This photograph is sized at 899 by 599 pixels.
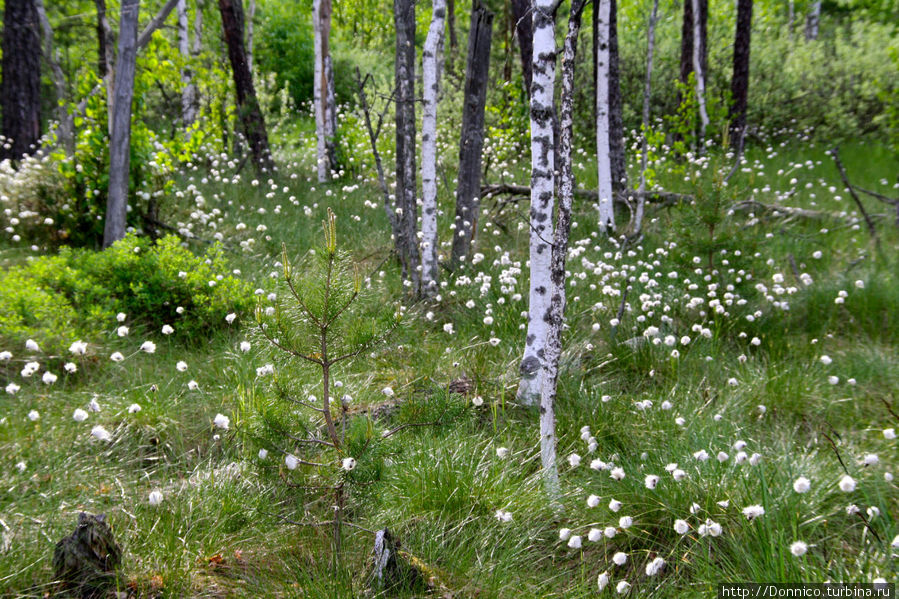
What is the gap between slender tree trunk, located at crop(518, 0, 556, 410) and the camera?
3244mm

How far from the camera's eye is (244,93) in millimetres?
10492

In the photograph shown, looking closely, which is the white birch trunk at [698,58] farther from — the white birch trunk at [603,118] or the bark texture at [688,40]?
the white birch trunk at [603,118]

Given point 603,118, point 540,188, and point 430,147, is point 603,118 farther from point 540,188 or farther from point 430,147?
point 540,188

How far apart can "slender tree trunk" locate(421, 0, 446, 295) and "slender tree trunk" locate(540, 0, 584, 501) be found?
8.55ft

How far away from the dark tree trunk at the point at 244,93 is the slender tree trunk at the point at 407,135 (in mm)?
5046

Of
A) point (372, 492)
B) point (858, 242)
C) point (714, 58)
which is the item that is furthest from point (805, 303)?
point (714, 58)

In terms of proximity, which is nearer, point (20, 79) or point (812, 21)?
point (20, 79)

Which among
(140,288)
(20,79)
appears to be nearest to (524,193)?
(140,288)

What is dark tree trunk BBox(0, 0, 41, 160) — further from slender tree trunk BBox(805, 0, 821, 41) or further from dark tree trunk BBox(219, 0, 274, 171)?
slender tree trunk BBox(805, 0, 821, 41)

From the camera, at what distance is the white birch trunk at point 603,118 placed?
7406 mm

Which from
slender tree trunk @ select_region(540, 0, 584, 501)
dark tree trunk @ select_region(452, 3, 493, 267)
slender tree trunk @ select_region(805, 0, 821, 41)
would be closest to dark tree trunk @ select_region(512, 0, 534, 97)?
dark tree trunk @ select_region(452, 3, 493, 267)

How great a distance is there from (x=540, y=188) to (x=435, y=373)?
5.92 feet

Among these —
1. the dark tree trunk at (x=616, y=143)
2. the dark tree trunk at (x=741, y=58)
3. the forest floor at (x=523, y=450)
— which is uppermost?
the dark tree trunk at (x=741, y=58)

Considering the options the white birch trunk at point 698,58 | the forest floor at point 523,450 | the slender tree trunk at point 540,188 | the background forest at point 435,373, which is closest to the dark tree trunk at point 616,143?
the background forest at point 435,373
